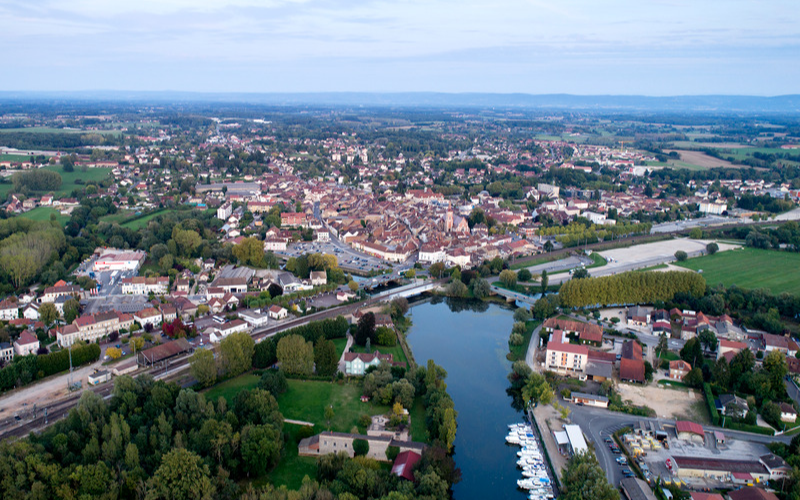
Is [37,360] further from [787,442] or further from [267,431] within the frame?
[787,442]

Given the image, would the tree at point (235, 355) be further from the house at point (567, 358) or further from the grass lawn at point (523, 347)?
the house at point (567, 358)

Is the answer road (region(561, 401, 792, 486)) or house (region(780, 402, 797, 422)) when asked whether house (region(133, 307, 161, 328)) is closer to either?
road (region(561, 401, 792, 486))

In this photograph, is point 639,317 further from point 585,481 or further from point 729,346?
point 585,481

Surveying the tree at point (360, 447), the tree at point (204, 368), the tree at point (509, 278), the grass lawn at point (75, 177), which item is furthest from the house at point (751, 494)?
the grass lawn at point (75, 177)

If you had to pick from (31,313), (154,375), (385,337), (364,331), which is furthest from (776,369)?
(31,313)

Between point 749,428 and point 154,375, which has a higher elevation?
point 154,375

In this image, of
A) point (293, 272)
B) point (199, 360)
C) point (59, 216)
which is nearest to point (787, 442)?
point (199, 360)
